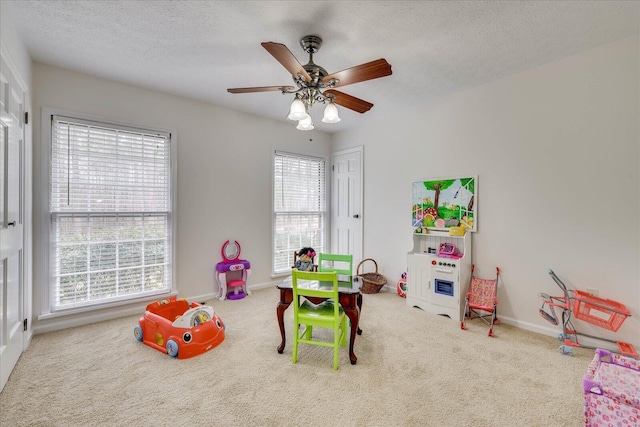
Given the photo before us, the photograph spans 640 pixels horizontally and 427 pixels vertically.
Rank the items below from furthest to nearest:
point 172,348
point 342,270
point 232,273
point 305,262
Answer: point 232,273 < point 342,270 < point 305,262 < point 172,348

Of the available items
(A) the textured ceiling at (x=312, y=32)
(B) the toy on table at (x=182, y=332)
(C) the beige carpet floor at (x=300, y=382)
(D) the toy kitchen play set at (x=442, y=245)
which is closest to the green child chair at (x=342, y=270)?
(C) the beige carpet floor at (x=300, y=382)

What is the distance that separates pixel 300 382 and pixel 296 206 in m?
3.09

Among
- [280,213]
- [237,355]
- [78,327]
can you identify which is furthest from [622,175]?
[78,327]

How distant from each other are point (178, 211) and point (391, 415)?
3.18 metres

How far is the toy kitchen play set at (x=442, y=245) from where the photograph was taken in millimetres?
3217

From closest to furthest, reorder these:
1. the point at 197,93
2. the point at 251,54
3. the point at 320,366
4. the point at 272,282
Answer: the point at 320,366, the point at 251,54, the point at 197,93, the point at 272,282

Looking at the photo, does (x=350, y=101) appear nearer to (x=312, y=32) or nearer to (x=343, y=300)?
(x=312, y=32)

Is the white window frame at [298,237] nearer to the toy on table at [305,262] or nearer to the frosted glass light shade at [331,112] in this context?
the toy on table at [305,262]

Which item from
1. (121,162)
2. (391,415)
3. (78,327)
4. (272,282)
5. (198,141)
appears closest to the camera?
(391,415)

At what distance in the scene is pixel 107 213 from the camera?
3.12m

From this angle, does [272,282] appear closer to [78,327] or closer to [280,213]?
[280,213]

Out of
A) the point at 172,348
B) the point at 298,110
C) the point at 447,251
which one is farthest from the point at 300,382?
the point at 447,251

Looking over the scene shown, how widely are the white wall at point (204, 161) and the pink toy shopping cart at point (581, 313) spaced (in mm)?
3511

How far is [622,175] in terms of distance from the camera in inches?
95.2
